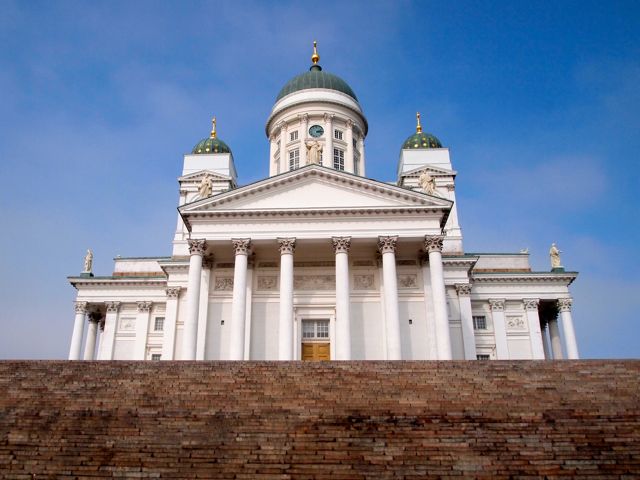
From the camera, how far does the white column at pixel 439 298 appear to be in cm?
2472

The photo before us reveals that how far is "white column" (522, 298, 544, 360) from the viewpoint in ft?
116

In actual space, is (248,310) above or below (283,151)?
below

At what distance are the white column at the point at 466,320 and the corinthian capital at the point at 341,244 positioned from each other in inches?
391

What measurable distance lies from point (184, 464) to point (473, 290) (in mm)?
28284

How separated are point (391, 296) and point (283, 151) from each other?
17924 millimetres

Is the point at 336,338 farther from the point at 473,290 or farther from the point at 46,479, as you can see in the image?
the point at 46,479

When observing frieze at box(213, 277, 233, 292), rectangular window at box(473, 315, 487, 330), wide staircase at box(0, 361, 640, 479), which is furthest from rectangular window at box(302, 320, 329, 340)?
rectangular window at box(473, 315, 487, 330)

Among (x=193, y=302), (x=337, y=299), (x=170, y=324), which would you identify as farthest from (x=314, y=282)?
(x=170, y=324)

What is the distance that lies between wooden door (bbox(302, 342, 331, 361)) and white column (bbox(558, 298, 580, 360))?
16.8 metres

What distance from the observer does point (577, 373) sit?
51.6 feet

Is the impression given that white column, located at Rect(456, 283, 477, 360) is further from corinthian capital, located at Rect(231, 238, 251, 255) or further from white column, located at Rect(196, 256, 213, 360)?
white column, located at Rect(196, 256, 213, 360)

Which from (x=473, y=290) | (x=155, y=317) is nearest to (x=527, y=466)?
(x=473, y=290)

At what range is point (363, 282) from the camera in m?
27.7

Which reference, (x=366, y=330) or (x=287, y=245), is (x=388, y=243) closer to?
(x=366, y=330)
